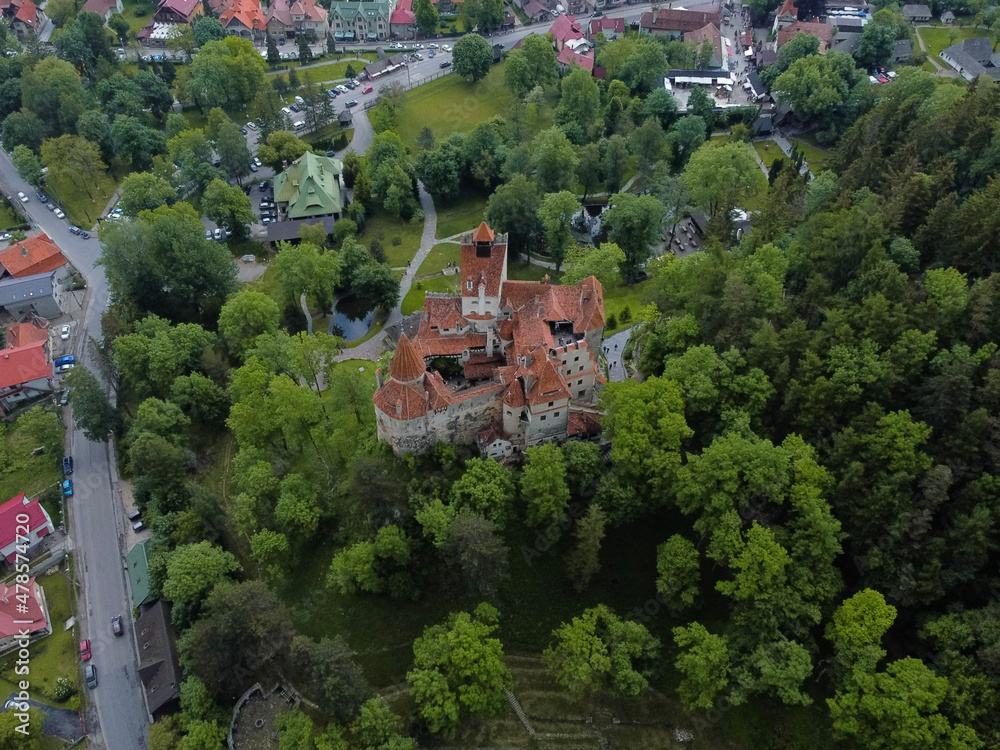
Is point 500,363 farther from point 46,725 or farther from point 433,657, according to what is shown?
point 46,725

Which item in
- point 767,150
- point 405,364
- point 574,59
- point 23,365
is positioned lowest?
point 23,365

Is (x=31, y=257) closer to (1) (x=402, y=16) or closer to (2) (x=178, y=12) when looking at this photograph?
(2) (x=178, y=12)

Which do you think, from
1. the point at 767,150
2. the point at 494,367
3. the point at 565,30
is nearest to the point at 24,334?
the point at 494,367

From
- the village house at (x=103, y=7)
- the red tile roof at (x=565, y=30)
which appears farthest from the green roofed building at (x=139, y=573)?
the village house at (x=103, y=7)

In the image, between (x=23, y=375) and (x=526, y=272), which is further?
(x=526, y=272)

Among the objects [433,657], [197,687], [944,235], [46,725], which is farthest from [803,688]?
[46,725]

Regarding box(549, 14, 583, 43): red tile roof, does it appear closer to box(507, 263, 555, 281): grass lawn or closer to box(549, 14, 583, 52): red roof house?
box(549, 14, 583, 52): red roof house

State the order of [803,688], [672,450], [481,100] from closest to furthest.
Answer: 1. [803,688]
2. [672,450]
3. [481,100]
